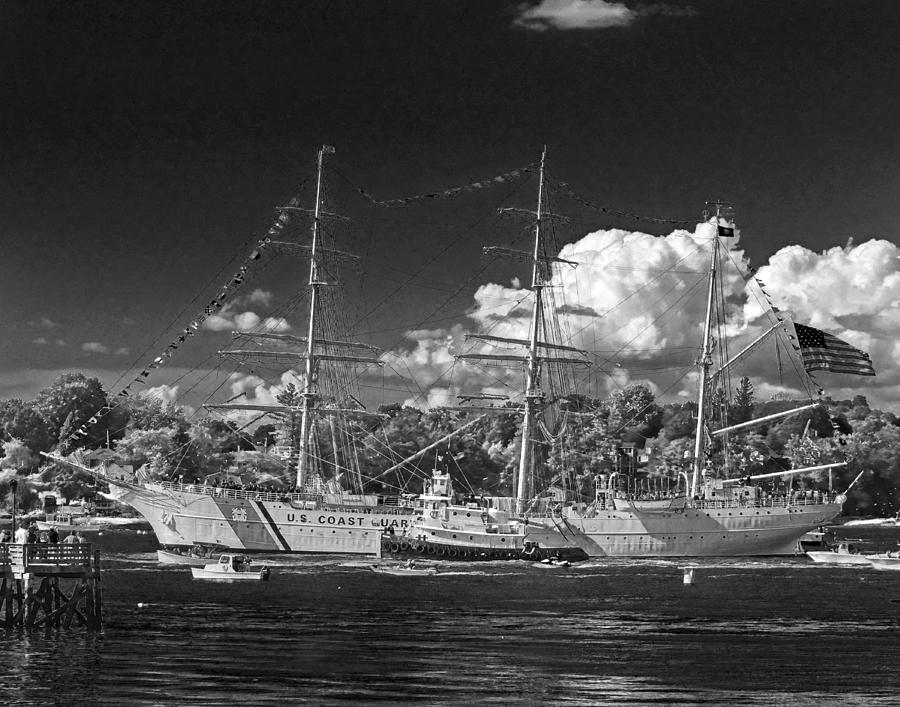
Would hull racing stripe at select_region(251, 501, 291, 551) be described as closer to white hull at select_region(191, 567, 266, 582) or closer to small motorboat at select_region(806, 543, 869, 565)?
white hull at select_region(191, 567, 266, 582)

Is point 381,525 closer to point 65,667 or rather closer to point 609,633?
point 609,633

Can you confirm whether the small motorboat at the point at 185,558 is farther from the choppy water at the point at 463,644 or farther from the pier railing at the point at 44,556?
the pier railing at the point at 44,556

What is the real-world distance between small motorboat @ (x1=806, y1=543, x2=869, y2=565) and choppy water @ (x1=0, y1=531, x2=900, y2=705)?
69.8 ft

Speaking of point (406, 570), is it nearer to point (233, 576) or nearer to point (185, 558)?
point (233, 576)

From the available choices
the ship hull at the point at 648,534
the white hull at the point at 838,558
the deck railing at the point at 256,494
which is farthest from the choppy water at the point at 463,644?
the deck railing at the point at 256,494

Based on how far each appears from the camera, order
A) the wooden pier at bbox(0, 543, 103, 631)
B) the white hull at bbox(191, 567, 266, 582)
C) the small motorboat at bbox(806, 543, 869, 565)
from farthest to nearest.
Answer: the small motorboat at bbox(806, 543, 869, 565) → the white hull at bbox(191, 567, 266, 582) → the wooden pier at bbox(0, 543, 103, 631)

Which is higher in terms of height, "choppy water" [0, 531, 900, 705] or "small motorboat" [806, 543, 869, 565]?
"small motorboat" [806, 543, 869, 565]

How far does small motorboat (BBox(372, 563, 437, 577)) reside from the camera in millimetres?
89812

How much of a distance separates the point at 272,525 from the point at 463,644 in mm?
58007

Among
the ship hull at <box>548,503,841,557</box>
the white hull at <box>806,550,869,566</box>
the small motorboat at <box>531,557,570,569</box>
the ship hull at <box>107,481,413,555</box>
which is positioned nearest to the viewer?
the small motorboat at <box>531,557,570,569</box>

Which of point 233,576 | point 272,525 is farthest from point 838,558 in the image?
point 233,576

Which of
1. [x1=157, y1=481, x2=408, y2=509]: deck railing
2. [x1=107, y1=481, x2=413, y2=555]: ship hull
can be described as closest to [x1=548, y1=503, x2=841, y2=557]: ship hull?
[x1=107, y1=481, x2=413, y2=555]: ship hull

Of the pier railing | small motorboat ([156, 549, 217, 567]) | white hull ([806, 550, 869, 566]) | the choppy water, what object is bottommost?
the choppy water

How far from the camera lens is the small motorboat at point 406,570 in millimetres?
89812
